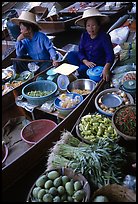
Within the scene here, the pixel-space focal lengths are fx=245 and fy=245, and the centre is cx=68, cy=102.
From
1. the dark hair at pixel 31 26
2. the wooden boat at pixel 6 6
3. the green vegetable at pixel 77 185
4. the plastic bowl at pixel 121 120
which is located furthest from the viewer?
the wooden boat at pixel 6 6

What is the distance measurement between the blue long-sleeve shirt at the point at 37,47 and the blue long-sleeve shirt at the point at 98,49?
50cm

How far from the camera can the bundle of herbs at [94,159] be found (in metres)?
2.20

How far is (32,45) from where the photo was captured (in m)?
4.08

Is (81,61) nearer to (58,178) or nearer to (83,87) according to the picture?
(83,87)

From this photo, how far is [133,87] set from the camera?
3.27 metres

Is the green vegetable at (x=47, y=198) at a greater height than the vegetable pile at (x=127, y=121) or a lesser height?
lesser

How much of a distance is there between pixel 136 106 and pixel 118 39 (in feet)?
8.56

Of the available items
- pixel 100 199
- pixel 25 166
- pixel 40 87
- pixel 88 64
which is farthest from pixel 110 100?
pixel 100 199

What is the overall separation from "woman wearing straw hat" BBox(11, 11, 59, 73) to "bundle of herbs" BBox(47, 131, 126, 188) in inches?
69.1

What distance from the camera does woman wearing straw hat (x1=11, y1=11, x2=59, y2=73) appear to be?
390cm

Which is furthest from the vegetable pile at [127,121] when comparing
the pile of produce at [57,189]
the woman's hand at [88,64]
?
the woman's hand at [88,64]

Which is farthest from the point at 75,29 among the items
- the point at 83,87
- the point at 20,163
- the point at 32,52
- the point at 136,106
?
the point at 20,163

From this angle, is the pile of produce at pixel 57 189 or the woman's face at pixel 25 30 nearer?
the pile of produce at pixel 57 189

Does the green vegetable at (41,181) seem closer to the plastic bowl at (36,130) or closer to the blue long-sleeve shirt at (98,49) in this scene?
the plastic bowl at (36,130)
